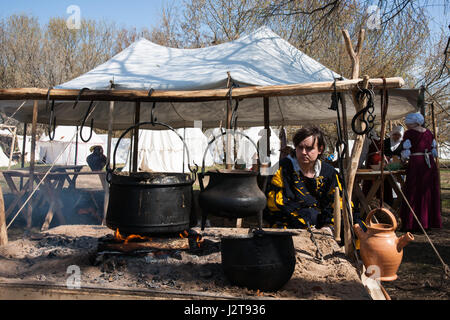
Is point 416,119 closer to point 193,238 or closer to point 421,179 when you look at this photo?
point 421,179

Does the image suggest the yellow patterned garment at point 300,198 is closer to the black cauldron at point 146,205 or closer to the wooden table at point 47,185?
the black cauldron at point 146,205

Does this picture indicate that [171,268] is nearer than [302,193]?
Yes

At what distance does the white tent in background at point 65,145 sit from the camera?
58.8 feet

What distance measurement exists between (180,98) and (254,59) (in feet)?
10.0

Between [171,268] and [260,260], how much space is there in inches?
31.6

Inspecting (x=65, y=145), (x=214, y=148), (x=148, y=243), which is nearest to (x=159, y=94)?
(x=148, y=243)

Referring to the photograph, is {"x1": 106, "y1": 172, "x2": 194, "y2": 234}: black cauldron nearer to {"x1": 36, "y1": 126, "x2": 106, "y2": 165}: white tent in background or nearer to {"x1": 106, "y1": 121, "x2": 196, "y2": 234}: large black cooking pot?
{"x1": 106, "y1": 121, "x2": 196, "y2": 234}: large black cooking pot

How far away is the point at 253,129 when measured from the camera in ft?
55.2

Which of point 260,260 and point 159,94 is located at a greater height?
point 159,94

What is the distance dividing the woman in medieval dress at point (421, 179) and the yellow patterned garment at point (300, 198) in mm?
2920

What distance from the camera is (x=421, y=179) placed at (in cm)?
560

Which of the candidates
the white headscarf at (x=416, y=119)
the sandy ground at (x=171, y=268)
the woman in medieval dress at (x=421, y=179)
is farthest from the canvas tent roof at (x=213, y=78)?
the sandy ground at (x=171, y=268)
